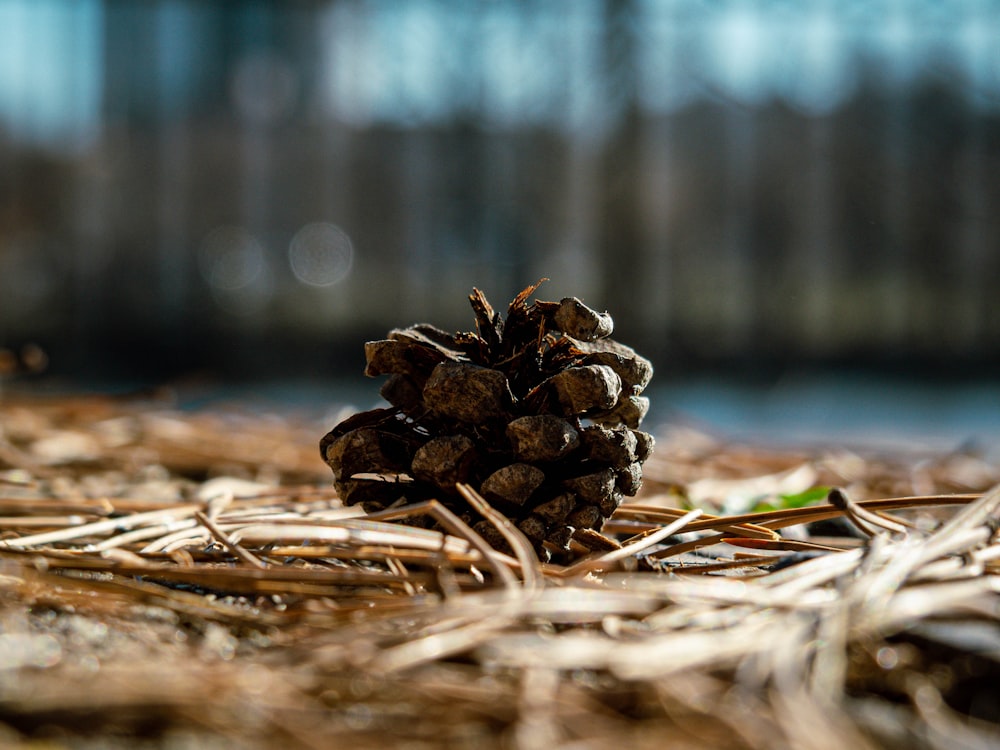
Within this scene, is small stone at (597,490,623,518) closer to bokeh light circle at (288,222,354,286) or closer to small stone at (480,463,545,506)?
small stone at (480,463,545,506)

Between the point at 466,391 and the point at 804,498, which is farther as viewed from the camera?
the point at 804,498

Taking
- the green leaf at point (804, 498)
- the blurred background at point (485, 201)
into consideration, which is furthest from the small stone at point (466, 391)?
the blurred background at point (485, 201)

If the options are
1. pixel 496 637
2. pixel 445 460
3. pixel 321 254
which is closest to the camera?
pixel 496 637

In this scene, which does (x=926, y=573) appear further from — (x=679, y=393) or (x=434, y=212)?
(x=434, y=212)

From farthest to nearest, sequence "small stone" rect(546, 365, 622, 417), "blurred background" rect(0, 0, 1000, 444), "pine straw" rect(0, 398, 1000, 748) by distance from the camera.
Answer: "blurred background" rect(0, 0, 1000, 444) < "small stone" rect(546, 365, 622, 417) < "pine straw" rect(0, 398, 1000, 748)

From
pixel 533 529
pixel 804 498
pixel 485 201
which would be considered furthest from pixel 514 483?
pixel 485 201

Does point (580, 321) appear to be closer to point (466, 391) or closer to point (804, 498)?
point (466, 391)

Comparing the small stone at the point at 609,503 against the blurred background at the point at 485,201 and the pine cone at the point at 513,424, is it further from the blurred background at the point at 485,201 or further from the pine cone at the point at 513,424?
the blurred background at the point at 485,201

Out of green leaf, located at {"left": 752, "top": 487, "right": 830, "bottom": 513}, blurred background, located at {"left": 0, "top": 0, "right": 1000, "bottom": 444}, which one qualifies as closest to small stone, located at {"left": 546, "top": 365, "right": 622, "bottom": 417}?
green leaf, located at {"left": 752, "top": 487, "right": 830, "bottom": 513}
